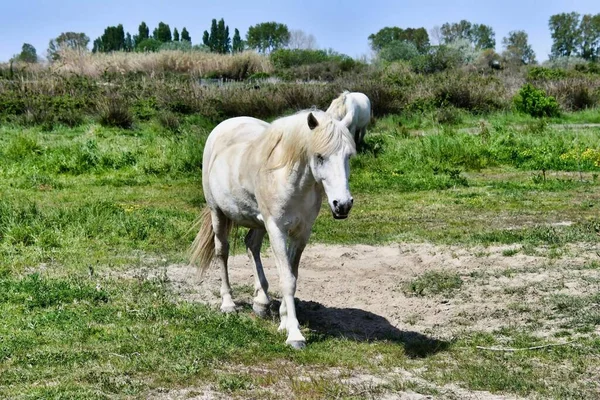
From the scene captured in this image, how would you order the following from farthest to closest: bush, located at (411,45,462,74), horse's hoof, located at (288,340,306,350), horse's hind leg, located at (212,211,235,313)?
bush, located at (411,45,462,74) < horse's hind leg, located at (212,211,235,313) < horse's hoof, located at (288,340,306,350)

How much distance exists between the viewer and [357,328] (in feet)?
22.4

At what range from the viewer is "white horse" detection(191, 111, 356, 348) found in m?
5.80

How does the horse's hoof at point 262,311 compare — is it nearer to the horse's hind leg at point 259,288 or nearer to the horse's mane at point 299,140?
the horse's hind leg at point 259,288

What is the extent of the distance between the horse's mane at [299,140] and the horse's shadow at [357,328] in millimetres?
1449

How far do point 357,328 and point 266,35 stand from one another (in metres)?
101

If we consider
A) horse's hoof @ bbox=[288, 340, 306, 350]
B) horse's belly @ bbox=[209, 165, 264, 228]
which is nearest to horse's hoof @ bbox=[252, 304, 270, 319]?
horse's belly @ bbox=[209, 165, 264, 228]

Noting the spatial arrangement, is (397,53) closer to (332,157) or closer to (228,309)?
(228,309)

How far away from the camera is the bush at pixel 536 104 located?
78.2 feet

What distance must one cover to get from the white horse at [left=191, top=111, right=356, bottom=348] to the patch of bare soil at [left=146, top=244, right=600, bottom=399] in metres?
0.59

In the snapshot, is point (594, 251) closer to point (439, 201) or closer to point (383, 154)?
point (439, 201)

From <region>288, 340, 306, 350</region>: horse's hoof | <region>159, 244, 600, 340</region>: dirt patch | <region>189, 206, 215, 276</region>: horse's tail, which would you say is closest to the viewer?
<region>288, 340, 306, 350</region>: horse's hoof

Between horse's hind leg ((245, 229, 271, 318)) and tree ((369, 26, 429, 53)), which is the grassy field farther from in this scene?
tree ((369, 26, 429, 53))

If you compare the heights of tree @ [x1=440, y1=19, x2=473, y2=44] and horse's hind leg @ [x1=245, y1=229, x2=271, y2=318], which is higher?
tree @ [x1=440, y1=19, x2=473, y2=44]

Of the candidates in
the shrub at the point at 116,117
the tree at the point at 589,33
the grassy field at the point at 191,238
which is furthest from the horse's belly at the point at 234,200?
Result: the tree at the point at 589,33
